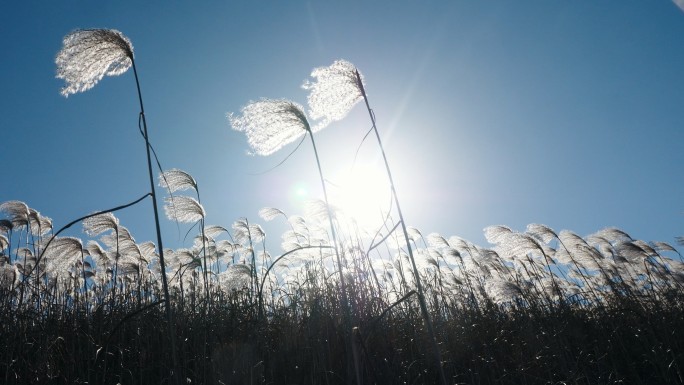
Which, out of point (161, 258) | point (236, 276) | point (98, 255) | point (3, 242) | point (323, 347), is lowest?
point (323, 347)

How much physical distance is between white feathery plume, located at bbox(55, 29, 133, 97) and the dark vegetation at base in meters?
2.05

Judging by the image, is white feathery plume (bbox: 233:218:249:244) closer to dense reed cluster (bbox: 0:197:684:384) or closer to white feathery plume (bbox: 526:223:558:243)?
dense reed cluster (bbox: 0:197:684:384)

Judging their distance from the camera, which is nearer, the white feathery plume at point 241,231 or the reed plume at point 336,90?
the reed plume at point 336,90

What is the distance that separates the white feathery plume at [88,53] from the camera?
2549 millimetres

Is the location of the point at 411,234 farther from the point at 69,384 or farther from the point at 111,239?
the point at 69,384

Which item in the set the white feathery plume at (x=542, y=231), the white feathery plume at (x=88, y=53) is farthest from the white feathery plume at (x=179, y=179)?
the white feathery plume at (x=542, y=231)

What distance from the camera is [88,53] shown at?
2.59m

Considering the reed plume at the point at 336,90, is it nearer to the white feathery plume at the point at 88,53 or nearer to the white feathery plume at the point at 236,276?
the white feathery plume at the point at 88,53

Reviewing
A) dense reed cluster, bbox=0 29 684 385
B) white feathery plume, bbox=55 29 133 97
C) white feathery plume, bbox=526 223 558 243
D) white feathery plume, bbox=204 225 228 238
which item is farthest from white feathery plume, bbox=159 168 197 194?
white feathery plume, bbox=526 223 558 243

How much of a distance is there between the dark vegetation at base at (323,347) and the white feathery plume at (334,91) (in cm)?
167

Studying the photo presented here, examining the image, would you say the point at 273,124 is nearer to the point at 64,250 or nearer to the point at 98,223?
the point at 98,223

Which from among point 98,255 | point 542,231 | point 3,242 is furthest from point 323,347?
point 3,242

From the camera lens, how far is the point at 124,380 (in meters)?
3.77

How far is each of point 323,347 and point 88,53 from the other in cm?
294
